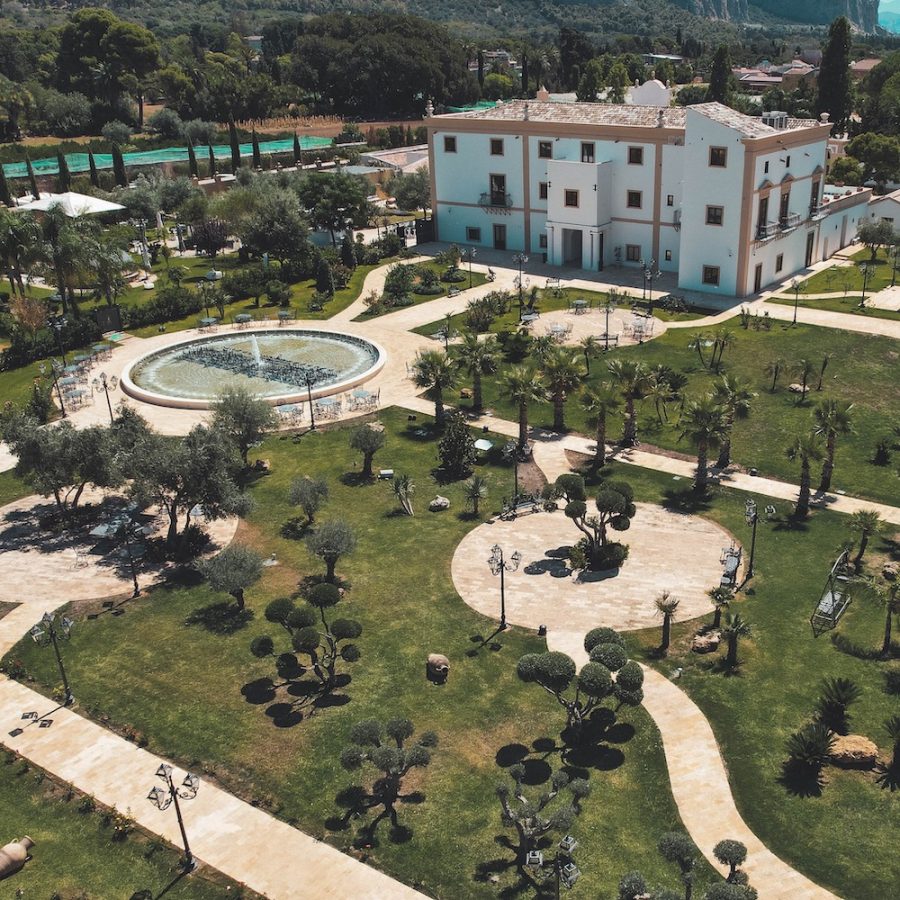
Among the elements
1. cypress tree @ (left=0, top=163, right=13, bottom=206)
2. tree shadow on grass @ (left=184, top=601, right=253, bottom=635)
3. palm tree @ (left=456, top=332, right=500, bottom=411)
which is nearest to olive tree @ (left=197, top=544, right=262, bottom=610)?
tree shadow on grass @ (left=184, top=601, right=253, bottom=635)

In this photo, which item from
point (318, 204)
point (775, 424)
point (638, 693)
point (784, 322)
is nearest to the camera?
point (638, 693)

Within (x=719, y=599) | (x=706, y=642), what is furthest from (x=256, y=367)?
(x=706, y=642)

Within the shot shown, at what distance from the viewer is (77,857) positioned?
24297 mm

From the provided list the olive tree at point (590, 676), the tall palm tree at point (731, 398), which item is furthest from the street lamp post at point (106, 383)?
the olive tree at point (590, 676)

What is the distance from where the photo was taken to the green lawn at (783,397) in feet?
145

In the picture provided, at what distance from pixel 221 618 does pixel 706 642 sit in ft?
55.8

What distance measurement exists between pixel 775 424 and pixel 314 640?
28.8 m

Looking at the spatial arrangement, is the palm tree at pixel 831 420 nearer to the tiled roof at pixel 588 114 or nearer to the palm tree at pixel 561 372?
the palm tree at pixel 561 372

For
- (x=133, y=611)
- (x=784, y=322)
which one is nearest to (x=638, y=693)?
(x=133, y=611)

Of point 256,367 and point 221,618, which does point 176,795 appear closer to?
point 221,618

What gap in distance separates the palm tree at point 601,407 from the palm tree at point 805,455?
26.7 feet

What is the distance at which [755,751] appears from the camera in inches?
1074

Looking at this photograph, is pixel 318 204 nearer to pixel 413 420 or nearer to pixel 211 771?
pixel 413 420

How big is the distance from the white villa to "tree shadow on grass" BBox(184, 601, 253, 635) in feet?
150
